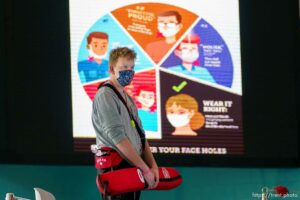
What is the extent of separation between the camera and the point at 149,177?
3229 mm

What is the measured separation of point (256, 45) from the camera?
15.8 feet

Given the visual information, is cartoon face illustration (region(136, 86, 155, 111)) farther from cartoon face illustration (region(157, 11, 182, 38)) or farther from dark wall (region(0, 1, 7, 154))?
dark wall (region(0, 1, 7, 154))

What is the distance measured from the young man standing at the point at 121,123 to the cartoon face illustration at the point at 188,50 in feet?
4.28

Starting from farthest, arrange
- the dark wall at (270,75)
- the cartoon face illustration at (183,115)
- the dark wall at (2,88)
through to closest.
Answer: the dark wall at (270,75)
the cartoon face illustration at (183,115)
the dark wall at (2,88)

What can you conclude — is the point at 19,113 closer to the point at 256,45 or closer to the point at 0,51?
the point at 0,51

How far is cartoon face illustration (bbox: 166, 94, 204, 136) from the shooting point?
181 inches

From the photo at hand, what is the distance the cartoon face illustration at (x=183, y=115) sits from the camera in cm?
459

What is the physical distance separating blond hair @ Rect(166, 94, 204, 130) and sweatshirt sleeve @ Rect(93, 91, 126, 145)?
4.43ft

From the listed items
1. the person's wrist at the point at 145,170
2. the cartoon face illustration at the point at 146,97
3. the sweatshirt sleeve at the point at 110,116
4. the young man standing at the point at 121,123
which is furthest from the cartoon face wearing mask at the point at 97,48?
the person's wrist at the point at 145,170

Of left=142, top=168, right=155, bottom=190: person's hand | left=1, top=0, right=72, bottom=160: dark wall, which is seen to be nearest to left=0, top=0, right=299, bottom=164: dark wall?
left=1, top=0, right=72, bottom=160: dark wall

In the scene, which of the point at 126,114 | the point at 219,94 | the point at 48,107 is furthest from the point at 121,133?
the point at 219,94

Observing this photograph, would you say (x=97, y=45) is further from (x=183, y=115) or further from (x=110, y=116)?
(x=110, y=116)

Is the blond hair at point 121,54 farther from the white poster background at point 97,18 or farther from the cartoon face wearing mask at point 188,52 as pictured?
the cartoon face wearing mask at point 188,52

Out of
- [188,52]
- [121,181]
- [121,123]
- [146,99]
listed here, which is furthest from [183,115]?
[121,181]
